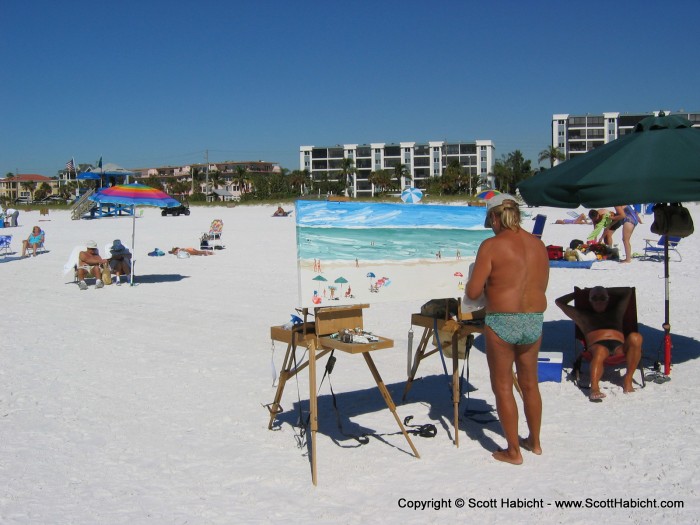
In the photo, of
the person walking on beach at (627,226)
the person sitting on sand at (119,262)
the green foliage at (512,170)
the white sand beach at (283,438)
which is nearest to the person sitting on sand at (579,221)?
the person walking on beach at (627,226)

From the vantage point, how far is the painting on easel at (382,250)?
4.78 meters

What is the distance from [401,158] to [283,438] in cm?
11219

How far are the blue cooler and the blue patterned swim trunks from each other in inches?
79.5

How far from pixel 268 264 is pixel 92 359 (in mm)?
9182

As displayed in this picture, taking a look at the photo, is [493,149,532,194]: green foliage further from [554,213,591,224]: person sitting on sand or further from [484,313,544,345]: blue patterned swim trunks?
[484,313,544,345]: blue patterned swim trunks

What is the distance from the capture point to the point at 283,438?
17.2ft

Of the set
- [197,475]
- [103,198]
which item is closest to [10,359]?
[197,475]

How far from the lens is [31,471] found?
4582mm

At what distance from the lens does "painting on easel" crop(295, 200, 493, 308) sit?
188 inches

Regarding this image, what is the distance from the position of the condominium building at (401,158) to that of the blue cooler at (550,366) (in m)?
104

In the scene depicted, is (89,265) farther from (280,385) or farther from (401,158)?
(401,158)

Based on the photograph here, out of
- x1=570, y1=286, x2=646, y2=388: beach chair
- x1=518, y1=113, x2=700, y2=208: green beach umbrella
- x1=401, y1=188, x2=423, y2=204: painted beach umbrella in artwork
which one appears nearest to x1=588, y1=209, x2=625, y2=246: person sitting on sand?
x1=518, y1=113, x2=700, y2=208: green beach umbrella

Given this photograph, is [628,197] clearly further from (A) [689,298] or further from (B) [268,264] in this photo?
(B) [268,264]

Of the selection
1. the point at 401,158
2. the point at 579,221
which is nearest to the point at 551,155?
the point at 401,158
